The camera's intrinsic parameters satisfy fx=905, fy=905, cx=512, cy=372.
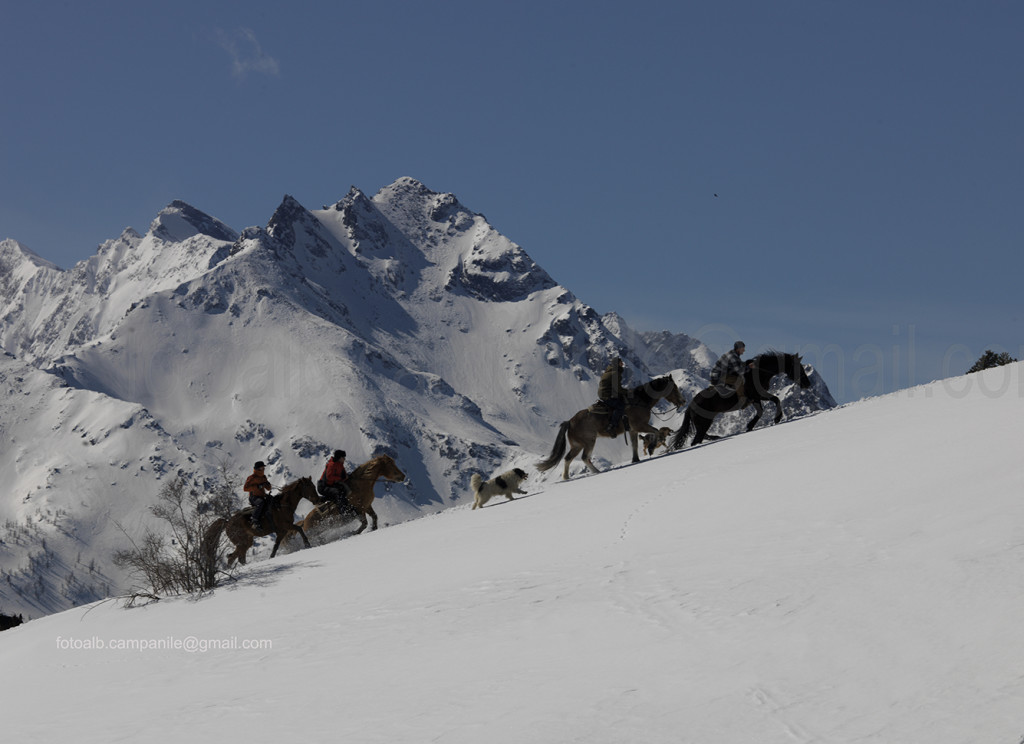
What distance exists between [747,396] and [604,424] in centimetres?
340

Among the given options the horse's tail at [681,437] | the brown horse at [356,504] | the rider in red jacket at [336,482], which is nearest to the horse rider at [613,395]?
the horse's tail at [681,437]

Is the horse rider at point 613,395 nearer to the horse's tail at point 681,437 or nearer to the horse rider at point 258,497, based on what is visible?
the horse's tail at point 681,437

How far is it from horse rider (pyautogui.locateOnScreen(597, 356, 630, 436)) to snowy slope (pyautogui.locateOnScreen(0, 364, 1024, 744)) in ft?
22.5

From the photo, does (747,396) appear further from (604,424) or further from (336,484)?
(336,484)

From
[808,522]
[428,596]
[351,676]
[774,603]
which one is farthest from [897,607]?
[428,596]

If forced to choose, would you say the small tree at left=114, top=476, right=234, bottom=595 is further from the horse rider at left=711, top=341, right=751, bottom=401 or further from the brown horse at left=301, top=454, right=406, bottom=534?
the horse rider at left=711, top=341, right=751, bottom=401

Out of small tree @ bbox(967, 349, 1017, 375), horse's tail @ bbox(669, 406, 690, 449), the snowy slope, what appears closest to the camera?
the snowy slope

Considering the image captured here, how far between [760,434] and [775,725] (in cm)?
1496

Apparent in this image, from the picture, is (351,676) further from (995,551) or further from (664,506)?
(664,506)

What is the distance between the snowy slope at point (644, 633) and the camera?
6.09m

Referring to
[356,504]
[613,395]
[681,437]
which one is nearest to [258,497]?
[356,504]

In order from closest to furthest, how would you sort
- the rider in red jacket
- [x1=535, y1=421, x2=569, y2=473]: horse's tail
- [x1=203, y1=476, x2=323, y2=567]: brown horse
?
[x1=203, y1=476, x2=323, y2=567]: brown horse, the rider in red jacket, [x1=535, y1=421, x2=569, y2=473]: horse's tail

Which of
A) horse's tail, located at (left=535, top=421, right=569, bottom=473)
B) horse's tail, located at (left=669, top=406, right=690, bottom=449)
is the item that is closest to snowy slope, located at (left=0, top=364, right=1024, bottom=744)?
horse's tail, located at (left=535, top=421, right=569, bottom=473)

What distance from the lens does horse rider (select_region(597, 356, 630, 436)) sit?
68.6 feet
